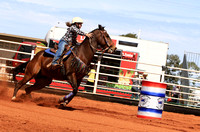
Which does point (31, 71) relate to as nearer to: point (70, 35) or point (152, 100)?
point (70, 35)

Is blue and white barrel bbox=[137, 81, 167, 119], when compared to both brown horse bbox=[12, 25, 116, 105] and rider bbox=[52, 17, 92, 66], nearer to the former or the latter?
brown horse bbox=[12, 25, 116, 105]

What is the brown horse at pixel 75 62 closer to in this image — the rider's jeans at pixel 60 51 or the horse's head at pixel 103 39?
the horse's head at pixel 103 39

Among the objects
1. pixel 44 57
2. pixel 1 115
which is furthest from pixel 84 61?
pixel 1 115

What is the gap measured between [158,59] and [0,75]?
1114cm

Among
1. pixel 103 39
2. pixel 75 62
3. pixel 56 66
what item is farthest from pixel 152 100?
pixel 56 66

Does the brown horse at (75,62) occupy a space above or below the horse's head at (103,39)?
below

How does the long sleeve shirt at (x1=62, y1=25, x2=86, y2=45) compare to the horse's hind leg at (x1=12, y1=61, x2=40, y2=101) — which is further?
the horse's hind leg at (x1=12, y1=61, x2=40, y2=101)

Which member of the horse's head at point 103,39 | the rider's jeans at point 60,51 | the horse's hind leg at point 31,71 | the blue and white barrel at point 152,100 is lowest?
the blue and white barrel at point 152,100

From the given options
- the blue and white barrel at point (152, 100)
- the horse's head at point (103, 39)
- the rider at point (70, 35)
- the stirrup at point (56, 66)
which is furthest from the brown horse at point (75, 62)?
the blue and white barrel at point (152, 100)

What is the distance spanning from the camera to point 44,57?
33.8 ft

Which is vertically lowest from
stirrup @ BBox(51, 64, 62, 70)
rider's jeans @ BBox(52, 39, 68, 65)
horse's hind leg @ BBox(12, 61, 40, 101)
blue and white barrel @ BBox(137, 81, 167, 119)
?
blue and white barrel @ BBox(137, 81, 167, 119)

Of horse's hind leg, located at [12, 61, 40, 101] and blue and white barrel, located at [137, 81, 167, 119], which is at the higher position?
horse's hind leg, located at [12, 61, 40, 101]

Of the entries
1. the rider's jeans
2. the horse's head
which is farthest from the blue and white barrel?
the rider's jeans

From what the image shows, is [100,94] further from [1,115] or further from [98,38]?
[1,115]
